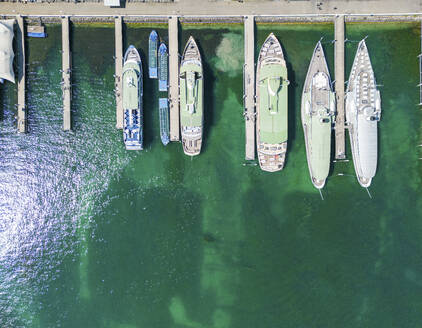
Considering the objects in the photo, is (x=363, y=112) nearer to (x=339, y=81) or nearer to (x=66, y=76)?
(x=339, y=81)

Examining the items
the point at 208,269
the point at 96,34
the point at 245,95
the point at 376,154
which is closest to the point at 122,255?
the point at 208,269

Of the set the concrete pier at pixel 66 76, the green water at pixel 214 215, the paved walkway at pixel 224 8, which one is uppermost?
the paved walkway at pixel 224 8

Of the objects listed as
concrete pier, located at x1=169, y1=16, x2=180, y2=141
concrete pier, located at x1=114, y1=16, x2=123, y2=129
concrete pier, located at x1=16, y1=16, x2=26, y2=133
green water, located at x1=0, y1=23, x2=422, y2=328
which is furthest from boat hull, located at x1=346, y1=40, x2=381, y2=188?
concrete pier, located at x1=16, y1=16, x2=26, y2=133

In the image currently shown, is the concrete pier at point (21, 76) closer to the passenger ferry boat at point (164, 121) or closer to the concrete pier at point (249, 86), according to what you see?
the passenger ferry boat at point (164, 121)

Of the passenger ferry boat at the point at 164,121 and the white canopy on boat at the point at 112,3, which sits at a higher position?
the white canopy on boat at the point at 112,3

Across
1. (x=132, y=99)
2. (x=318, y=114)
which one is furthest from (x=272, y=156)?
(x=132, y=99)

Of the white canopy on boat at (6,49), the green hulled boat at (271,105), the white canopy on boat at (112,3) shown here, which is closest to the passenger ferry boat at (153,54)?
the white canopy on boat at (112,3)
